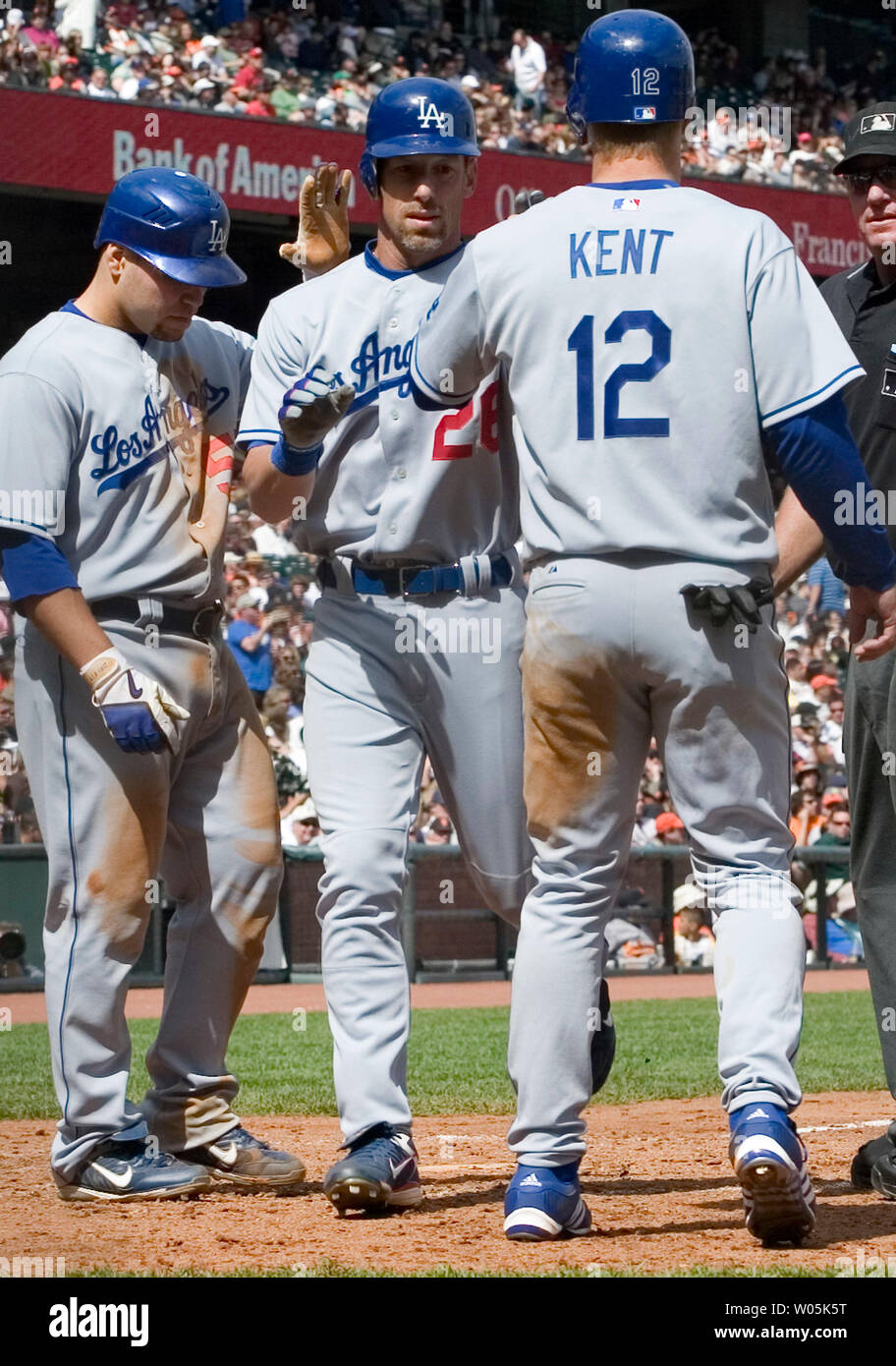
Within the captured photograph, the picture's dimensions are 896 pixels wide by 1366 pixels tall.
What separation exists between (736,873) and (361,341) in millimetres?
1458

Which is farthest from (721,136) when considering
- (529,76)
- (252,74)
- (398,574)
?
(398,574)

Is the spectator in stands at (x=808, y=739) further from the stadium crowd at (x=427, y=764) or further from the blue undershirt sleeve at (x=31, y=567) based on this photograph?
the blue undershirt sleeve at (x=31, y=567)

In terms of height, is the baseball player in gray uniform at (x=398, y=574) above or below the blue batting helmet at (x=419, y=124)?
below

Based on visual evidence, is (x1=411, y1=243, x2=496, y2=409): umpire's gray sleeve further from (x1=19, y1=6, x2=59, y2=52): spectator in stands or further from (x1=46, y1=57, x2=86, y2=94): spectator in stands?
(x1=19, y1=6, x2=59, y2=52): spectator in stands

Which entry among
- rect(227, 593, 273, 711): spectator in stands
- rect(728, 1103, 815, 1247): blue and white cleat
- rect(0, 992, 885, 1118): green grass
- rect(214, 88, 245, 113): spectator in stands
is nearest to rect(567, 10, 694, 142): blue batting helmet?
rect(728, 1103, 815, 1247): blue and white cleat

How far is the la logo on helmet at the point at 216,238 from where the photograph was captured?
411 centimetres

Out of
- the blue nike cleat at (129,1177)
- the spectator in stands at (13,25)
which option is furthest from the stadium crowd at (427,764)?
the blue nike cleat at (129,1177)

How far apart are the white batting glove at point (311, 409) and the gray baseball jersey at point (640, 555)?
0.79 feet

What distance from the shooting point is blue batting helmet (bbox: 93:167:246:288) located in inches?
159

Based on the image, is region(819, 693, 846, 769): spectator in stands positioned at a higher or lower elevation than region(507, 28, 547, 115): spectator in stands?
lower

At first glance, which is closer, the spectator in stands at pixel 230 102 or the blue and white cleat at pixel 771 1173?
the blue and white cleat at pixel 771 1173

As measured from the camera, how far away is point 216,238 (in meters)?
4.13

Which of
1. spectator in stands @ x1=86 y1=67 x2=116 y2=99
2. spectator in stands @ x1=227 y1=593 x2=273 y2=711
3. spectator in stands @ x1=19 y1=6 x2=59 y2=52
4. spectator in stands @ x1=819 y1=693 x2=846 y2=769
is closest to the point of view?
spectator in stands @ x1=227 y1=593 x2=273 y2=711

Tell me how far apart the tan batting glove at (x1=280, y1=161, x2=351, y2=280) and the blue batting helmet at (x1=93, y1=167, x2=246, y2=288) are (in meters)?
0.18
